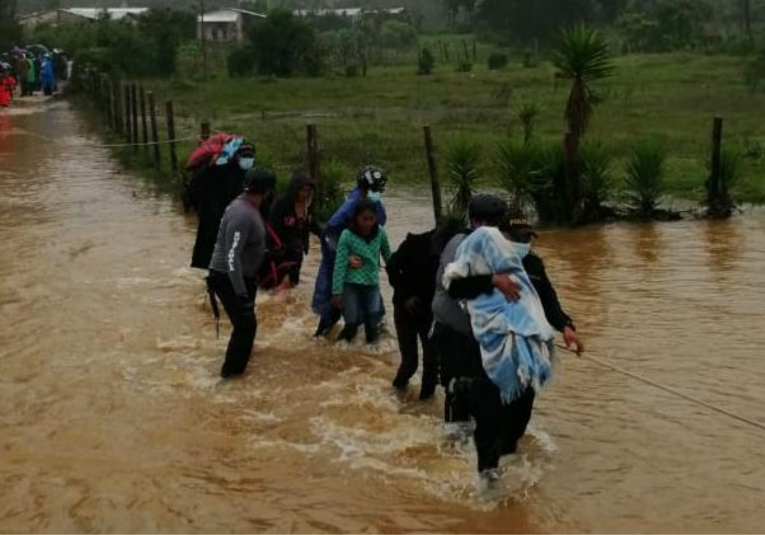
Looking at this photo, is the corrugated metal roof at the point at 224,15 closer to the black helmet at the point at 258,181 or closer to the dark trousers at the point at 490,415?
the black helmet at the point at 258,181

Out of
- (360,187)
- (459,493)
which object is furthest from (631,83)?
(459,493)

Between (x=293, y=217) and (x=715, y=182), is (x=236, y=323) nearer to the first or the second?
(x=293, y=217)

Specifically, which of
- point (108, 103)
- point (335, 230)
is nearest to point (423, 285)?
point (335, 230)

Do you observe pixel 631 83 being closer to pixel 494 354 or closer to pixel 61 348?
pixel 61 348

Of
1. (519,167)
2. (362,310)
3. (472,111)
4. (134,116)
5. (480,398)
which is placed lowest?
(362,310)

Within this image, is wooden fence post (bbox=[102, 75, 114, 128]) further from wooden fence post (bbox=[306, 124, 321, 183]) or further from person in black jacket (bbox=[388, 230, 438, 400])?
person in black jacket (bbox=[388, 230, 438, 400])

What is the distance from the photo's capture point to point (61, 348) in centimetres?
862

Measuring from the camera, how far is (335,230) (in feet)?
26.2

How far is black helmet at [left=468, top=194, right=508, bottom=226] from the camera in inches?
207

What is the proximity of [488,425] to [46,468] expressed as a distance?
8.56ft

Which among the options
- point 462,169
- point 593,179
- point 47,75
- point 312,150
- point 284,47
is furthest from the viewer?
point 284,47

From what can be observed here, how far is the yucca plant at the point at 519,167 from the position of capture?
13750mm

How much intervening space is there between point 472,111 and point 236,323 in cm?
2168

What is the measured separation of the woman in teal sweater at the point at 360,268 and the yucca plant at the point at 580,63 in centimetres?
646
